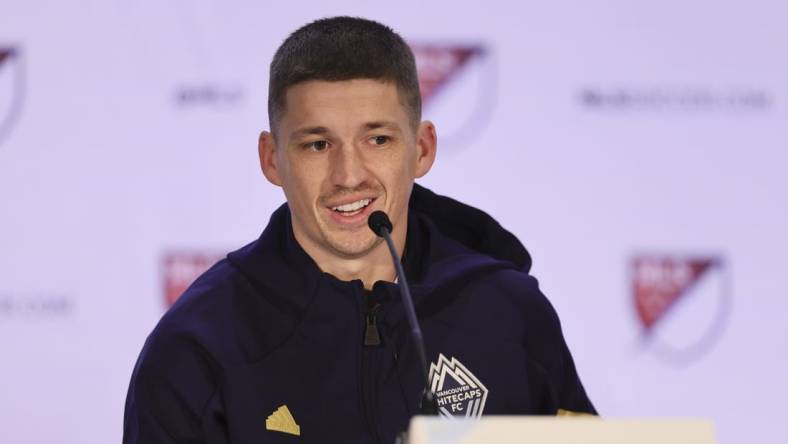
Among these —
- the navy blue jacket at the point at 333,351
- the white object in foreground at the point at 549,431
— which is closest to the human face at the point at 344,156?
the navy blue jacket at the point at 333,351

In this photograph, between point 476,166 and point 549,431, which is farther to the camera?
point 476,166

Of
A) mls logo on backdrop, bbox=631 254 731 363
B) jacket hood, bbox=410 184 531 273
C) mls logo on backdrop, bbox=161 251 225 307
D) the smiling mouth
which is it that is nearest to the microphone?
the smiling mouth

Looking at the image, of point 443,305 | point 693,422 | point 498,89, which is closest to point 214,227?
point 498,89

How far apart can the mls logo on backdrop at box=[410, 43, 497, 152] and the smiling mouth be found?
1.24 m

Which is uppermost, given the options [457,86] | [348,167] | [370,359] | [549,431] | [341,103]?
[457,86]

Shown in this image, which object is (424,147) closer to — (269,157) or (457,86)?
(269,157)

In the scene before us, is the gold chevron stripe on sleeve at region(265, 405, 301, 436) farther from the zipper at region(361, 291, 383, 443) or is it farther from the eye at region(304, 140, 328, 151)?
the eye at region(304, 140, 328, 151)

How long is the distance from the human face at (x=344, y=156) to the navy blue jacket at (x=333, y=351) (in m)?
0.11

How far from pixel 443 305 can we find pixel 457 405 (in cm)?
19

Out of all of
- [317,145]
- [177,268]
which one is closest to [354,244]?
[317,145]

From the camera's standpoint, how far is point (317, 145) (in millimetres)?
1967

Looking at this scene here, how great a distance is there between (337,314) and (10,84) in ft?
4.94

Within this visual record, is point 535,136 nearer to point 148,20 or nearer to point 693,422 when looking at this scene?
point 148,20

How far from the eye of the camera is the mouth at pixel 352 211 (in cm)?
195
